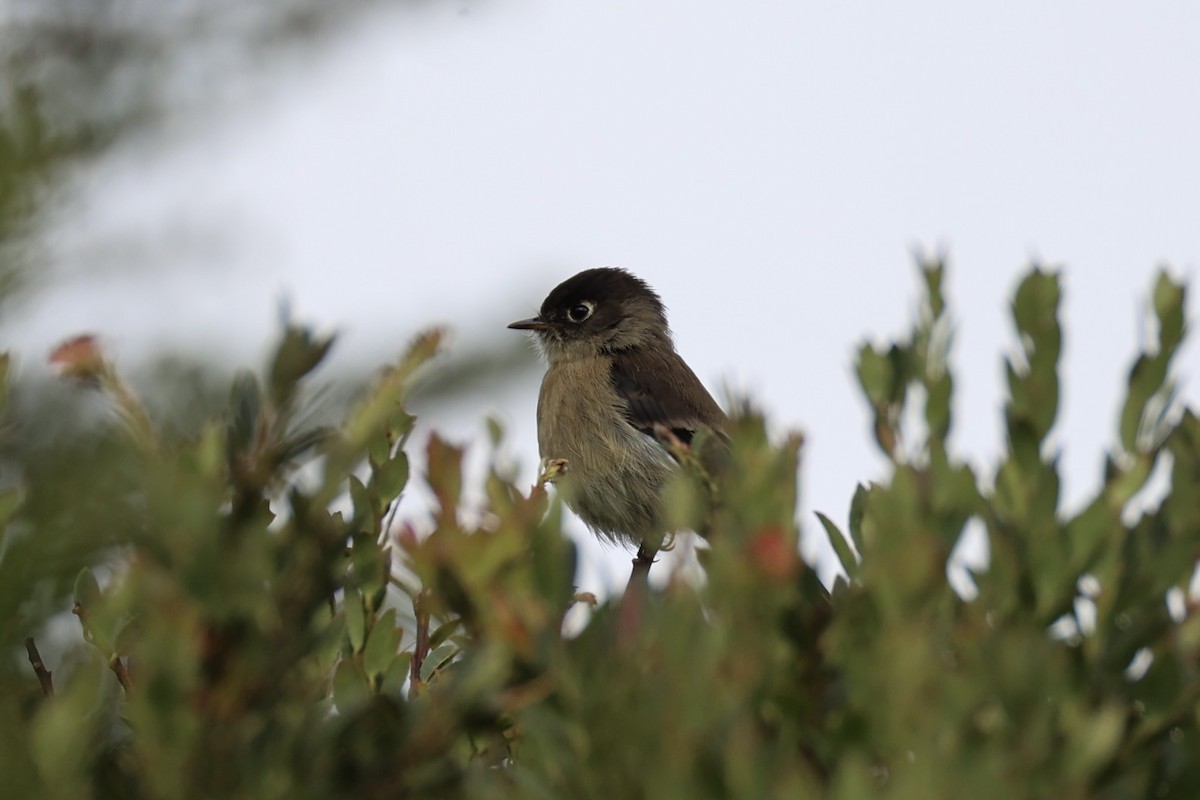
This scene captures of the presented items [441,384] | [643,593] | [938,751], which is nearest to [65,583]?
[643,593]

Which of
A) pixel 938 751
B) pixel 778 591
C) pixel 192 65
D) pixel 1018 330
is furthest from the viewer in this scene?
pixel 192 65

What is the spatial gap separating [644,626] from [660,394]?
590 cm

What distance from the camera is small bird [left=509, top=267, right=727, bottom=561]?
6781 millimetres

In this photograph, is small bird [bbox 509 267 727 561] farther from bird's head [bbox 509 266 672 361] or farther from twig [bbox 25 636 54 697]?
twig [bbox 25 636 54 697]

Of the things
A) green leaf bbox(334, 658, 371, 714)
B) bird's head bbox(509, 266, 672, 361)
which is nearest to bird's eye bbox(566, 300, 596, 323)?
bird's head bbox(509, 266, 672, 361)

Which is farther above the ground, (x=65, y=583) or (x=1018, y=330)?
(x=65, y=583)

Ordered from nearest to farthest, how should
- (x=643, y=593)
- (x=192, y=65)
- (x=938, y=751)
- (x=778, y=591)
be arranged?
(x=938, y=751), (x=778, y=591), (x=643, y=593), (x=192, y=65)

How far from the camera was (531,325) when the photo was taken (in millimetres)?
7523

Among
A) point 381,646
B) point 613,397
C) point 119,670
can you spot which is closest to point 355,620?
point 381,646

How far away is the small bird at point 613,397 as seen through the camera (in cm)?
678

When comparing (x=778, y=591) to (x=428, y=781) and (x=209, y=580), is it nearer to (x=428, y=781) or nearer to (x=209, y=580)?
(x=428, y=781)

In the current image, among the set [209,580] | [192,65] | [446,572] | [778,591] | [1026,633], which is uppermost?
[192,65]

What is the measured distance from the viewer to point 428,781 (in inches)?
54.9

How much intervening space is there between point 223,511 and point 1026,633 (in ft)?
2.64
